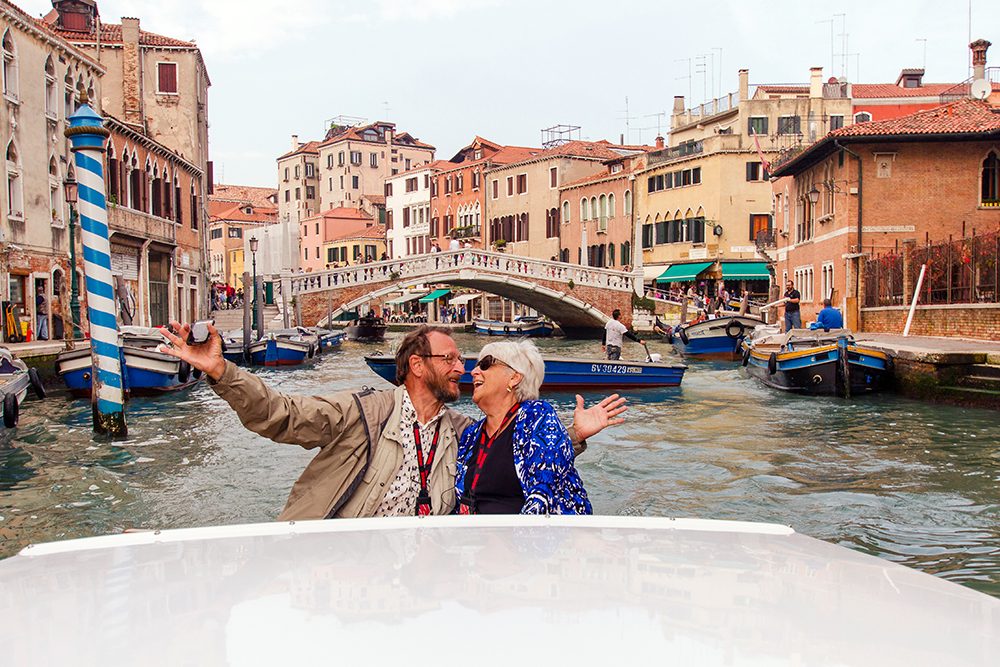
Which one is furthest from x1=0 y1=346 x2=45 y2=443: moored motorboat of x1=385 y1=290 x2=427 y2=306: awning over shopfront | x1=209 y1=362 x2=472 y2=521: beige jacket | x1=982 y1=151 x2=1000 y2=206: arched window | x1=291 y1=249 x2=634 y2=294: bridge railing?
x1=385 y1=290 x2=427 y2=306: awning over shopfront

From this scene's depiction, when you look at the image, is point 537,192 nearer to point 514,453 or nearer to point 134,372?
point 134,372

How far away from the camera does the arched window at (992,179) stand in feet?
53.8

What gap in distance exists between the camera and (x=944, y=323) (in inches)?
499

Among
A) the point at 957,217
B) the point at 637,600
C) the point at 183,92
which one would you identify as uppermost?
the point at 183,92

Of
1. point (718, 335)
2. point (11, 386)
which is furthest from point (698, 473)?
point (718, 335)

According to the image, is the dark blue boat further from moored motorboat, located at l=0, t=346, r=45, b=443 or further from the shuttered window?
the shuttered window

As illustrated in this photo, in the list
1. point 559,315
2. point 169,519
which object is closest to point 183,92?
point 559,315

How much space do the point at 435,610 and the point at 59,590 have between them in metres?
0.58

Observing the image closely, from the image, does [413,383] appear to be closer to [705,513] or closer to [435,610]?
[435,610]

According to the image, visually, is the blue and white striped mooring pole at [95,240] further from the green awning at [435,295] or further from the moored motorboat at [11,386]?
the green awning at [435,295]

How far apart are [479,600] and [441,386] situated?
4.68ft

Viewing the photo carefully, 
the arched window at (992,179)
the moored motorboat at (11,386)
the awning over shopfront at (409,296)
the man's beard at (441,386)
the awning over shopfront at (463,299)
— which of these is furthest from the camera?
the awning over shopfront at (409,296)

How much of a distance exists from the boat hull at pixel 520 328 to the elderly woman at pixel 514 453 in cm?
2730

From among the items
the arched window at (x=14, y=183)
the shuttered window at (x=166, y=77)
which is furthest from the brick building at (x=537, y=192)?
the arched window at (x=14, y=183)
